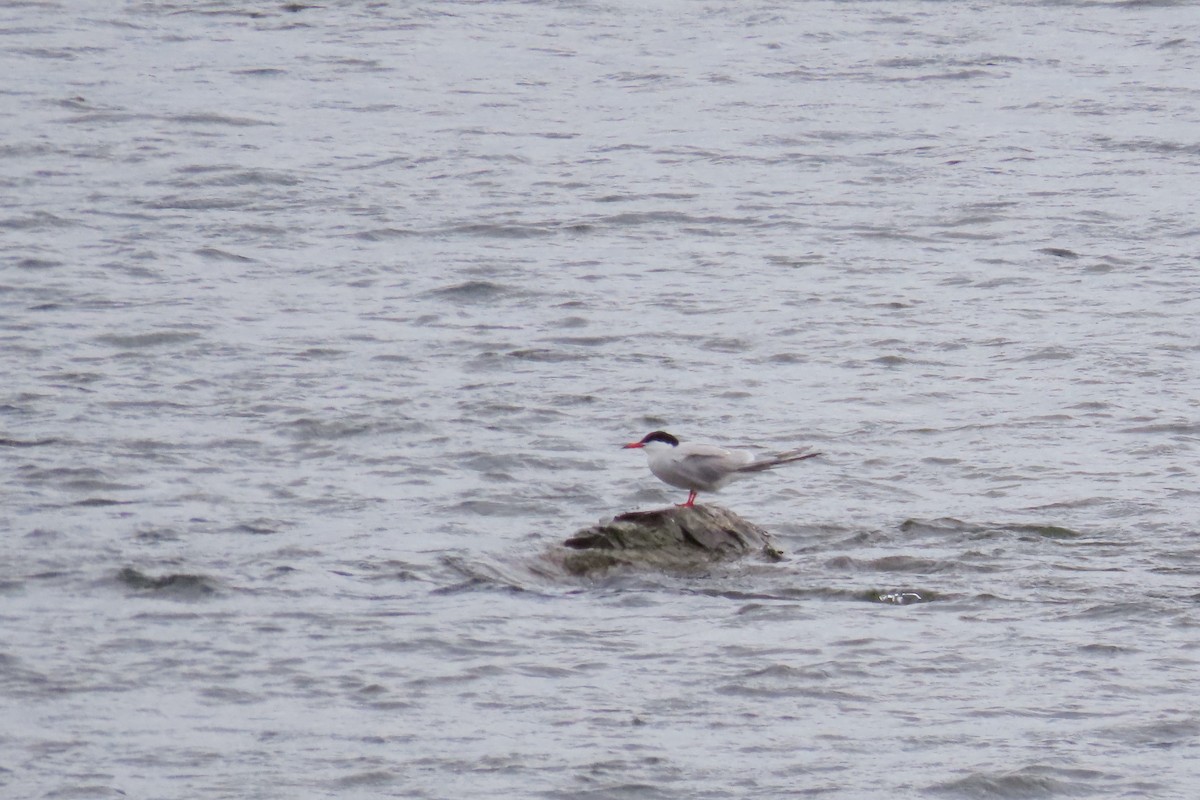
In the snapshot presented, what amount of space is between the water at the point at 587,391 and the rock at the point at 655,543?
0.16m

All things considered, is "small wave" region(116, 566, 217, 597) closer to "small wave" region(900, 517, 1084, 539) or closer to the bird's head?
the bird's head

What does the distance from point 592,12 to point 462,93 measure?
5086mm

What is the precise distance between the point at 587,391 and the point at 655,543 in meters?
4.60

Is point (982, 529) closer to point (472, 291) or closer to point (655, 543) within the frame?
point (655, 543)

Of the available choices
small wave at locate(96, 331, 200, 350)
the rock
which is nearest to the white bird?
the rock

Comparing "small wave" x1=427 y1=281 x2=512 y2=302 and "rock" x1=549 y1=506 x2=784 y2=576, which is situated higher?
"rock" x1=549 y1=506 x2=784 y2=576

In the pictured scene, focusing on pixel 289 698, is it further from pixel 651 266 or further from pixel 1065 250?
pixel 1065 250

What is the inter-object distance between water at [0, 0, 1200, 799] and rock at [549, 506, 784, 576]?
164mm

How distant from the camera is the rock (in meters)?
11.6

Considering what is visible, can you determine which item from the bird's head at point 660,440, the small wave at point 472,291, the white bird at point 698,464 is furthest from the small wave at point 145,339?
the white bird at point 698,464

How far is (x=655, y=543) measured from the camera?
11.6 metres

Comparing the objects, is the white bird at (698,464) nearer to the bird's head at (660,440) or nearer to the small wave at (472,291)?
the bird's head at (660,440)

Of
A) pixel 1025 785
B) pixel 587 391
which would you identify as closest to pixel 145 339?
pixel 587 391

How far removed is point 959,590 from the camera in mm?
11641
